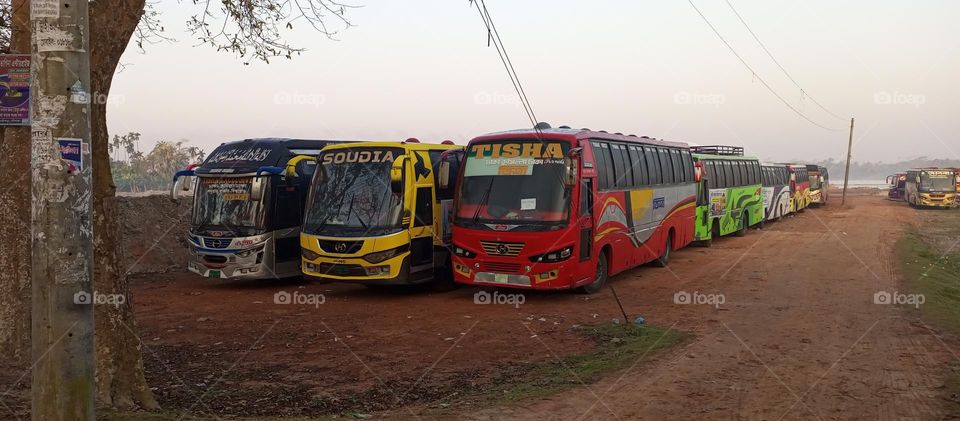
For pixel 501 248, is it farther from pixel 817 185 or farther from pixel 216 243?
pixel 817 185

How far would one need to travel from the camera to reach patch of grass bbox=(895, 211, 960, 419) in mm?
8342

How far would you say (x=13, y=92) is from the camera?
24.9ft

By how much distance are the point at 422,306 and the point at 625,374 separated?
540cm

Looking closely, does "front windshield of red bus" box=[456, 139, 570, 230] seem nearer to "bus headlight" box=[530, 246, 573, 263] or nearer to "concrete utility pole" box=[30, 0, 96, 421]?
"bus headlight" box=[530, 246, 573, 263]

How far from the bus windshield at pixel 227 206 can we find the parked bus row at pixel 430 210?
2 cm

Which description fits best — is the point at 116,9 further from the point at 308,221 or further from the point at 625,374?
the point at 308,221

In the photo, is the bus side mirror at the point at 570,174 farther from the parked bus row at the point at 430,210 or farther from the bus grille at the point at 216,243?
the bus grille at the point at 216,243

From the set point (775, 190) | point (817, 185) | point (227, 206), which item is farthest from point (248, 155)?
point (817, 185)

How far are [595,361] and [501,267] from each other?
4.10 metres

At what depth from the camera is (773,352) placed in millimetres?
9031

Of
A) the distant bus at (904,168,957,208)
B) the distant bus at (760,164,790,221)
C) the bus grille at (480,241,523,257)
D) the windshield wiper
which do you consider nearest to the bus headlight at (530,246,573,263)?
the bus grille at (480,241,523,257)

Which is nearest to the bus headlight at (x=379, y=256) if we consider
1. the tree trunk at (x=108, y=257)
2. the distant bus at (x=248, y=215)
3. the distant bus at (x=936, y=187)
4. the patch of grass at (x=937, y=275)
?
the distant bus at (x=248, y=215)

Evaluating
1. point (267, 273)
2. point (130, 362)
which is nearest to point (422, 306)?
point (267, 273)

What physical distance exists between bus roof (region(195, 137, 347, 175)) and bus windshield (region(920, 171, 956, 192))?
4378 cm
